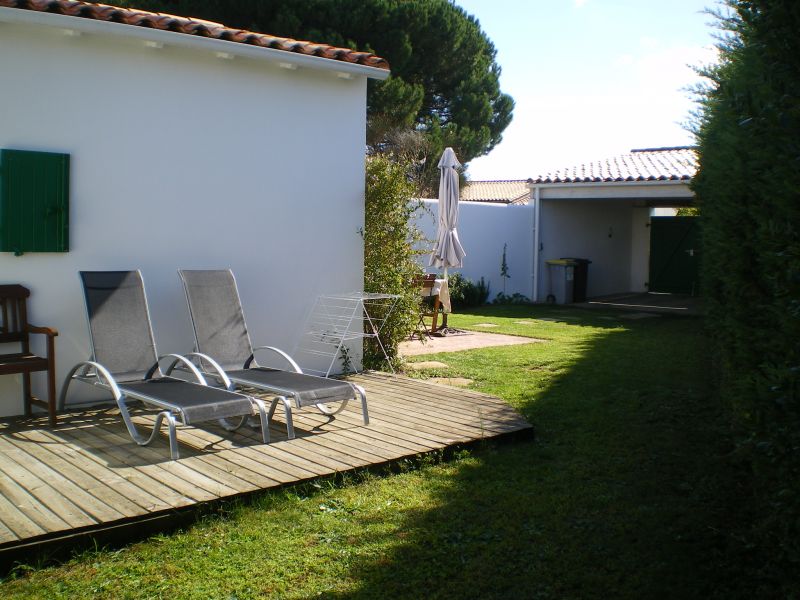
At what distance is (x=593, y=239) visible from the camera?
19156 millimetres

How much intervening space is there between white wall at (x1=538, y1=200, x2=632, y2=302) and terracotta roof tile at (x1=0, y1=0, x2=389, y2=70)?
1049 cm

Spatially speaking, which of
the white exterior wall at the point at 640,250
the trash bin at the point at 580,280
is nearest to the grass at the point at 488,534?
the trash bin at the point at 580,280

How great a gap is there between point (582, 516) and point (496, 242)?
41.4ft

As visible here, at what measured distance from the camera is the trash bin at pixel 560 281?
17.4 metres

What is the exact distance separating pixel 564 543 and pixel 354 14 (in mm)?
17080

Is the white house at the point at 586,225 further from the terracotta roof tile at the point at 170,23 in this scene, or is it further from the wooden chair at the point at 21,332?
the wooden chair at the point at 21,332

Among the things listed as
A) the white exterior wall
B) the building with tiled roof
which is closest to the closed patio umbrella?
the white exterior wall

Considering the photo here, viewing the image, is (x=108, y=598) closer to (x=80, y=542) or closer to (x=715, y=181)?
(x=80, y=542)

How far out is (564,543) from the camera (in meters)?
4.06

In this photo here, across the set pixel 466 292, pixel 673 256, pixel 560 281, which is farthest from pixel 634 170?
pixel 466 292

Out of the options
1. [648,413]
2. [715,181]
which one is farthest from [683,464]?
[715,181]

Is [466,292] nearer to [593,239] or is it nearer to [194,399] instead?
[593,239]

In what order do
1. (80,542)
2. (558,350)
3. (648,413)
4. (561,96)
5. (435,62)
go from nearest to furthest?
(80,542)
(648,413)
(558,350)
(561,96)
(435,62)

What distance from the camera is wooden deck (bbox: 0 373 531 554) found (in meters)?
4.01
